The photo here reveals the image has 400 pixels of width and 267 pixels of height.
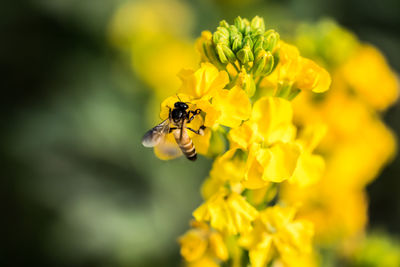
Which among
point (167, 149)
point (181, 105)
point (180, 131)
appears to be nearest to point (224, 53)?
point (181, 105)

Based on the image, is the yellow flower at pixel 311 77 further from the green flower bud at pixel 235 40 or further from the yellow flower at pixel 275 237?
the yellow flower at pixel 275 237

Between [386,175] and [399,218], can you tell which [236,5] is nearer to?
[386,175]

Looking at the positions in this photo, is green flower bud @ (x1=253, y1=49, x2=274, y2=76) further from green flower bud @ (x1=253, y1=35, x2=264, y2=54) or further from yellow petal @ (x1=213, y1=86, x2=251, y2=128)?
yellow petal @ (x1=213, y1=86, x2=251, y2=128)

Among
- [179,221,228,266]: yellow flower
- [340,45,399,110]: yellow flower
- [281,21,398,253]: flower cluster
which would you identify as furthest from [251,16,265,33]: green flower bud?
[340,45,399,110]: yellow flower

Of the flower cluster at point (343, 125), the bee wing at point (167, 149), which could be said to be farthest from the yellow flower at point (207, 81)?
the flower cluster at point (343, 125)

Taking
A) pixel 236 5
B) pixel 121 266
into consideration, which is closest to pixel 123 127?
pixel 121 266
